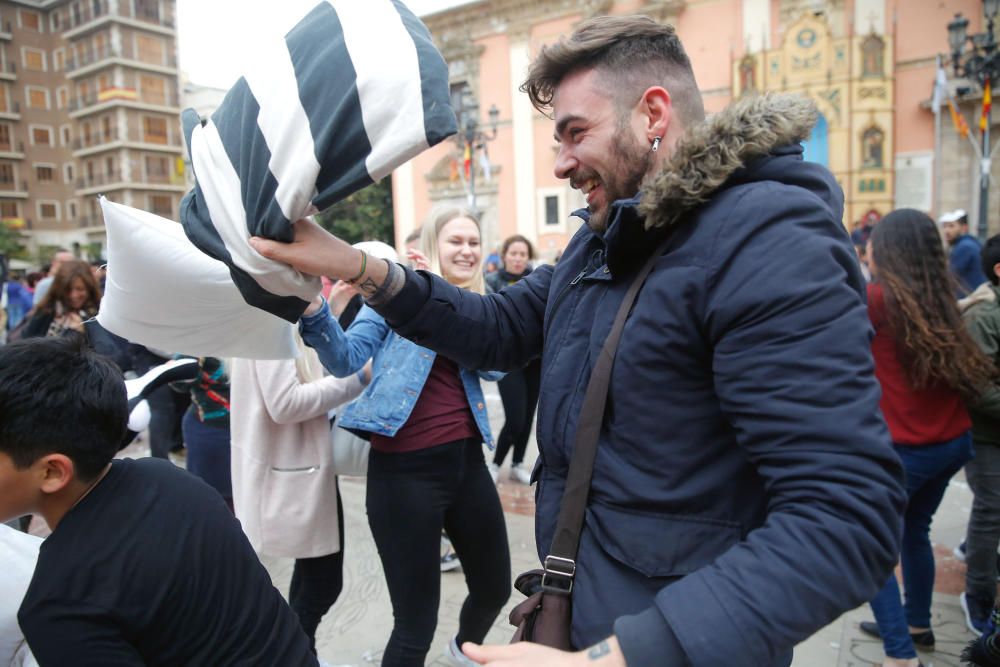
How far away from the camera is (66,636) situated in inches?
50.1

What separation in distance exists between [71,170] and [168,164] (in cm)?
797

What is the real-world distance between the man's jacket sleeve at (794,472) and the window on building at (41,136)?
6057 centimetres

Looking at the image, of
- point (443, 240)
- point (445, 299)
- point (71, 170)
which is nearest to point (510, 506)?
point (443, 240)

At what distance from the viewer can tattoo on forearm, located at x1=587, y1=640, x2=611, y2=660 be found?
3.12 feet

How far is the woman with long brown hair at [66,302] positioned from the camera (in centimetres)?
492

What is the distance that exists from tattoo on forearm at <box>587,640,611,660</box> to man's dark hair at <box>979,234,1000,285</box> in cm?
337

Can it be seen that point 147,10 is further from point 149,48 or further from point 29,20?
point 29,20

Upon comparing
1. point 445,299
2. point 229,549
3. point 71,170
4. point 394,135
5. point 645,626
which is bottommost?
point 229,549

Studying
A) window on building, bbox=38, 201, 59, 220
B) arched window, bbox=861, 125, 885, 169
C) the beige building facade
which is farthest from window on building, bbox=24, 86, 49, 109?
arched window, bbox=861, 125, 885, 169

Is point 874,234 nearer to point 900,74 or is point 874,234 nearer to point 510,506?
point 510,506

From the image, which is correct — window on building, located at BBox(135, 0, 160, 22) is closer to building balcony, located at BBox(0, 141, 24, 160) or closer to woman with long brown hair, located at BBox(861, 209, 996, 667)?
building balcony, located at BBox(0, 141, 24, 160)

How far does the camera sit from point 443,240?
308 centimetres

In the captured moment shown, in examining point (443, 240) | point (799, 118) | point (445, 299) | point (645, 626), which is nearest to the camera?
point (645, 626)

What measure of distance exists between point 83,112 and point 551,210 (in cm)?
4089
